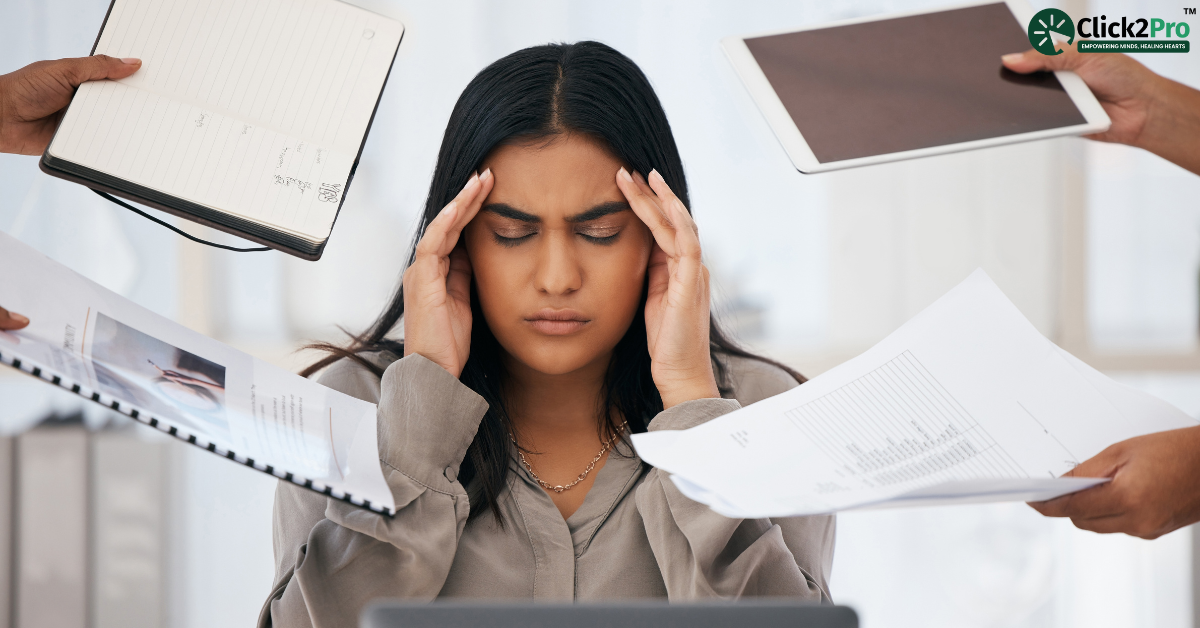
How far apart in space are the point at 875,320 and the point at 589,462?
3.76ft

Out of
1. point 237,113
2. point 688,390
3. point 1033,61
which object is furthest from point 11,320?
point 1033,61

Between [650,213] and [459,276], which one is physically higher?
[650,213]

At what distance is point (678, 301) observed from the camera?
97 cm

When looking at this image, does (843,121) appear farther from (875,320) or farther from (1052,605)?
(1052,605)

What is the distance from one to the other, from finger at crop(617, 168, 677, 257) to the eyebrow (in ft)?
0.06

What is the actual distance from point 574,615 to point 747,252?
5.45 feet

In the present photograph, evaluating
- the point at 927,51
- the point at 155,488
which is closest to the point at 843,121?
the point at 927,51

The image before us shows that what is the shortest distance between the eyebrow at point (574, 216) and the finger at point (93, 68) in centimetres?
40

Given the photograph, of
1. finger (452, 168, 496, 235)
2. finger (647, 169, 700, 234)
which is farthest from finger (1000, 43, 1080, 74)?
finger (452, 168, 496, 235)

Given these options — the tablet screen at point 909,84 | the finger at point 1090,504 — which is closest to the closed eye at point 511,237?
the tablet screen at point 909,84

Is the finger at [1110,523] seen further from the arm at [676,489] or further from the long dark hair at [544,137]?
the long dark hair at [544,137]

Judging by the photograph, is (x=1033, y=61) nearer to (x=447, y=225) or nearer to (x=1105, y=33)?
(x=447, y=225)

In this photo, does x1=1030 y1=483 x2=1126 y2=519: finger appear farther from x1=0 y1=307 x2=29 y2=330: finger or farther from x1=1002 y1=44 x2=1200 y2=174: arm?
x1=0 y1=307 x2=29 y2=330: finger

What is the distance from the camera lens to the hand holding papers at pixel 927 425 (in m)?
0.60
